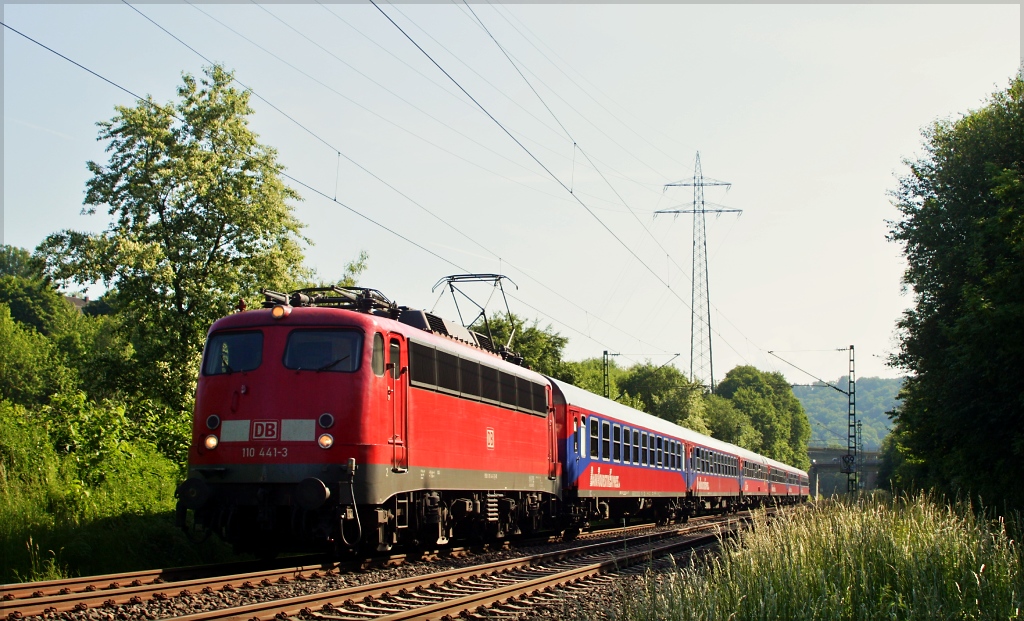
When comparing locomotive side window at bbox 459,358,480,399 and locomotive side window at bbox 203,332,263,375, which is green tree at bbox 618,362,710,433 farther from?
locomotive side window at bbox 203,332,263,375

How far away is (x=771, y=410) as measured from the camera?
133625 millimetres

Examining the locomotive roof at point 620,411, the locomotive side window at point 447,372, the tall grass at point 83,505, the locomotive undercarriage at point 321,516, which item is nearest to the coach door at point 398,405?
the locomotive undercarriage at point 321,516

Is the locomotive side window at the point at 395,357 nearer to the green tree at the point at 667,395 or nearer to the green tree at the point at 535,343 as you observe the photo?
the green tree at the point at 535,343

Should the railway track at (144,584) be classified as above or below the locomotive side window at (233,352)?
below

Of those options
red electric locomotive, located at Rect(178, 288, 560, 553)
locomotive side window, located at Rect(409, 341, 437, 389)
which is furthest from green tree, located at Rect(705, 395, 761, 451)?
red electric locomotive, located at Rect(178, 288, 560, 553)

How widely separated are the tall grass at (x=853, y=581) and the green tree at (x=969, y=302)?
11.8 m

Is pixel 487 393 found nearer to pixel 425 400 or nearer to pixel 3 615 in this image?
pixel 425 400

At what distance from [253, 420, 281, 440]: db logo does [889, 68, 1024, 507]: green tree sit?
15296 mm

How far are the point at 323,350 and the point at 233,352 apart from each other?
132cm

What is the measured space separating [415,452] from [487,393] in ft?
9.84

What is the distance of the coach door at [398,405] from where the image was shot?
41.8ft

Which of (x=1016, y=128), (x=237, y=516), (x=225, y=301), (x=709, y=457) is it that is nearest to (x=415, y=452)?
(x=237, y=516)

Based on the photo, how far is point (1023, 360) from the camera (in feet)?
68.6

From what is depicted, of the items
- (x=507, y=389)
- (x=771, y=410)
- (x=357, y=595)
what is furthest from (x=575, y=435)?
(x=771, y=410)
